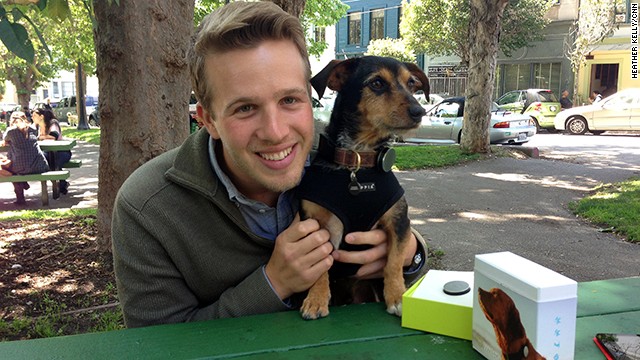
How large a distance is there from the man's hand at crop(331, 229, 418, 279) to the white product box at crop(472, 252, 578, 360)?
70 cm

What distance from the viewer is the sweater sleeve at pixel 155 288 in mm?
1844

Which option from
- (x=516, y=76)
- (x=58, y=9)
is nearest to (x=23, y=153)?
(x=58, y=9)

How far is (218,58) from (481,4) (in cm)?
1115

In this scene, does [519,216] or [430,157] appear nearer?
[519,216]

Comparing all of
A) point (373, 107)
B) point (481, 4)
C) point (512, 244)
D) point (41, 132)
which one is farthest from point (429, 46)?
point (373, 107)

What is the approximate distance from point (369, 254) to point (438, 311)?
525 mm

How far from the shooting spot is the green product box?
1.57 m

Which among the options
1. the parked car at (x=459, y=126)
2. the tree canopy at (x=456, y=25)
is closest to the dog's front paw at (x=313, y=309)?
the parked car at (x=459, y=126)

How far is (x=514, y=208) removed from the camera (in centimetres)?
769

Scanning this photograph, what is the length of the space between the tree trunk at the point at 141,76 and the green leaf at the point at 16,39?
2.39 metres

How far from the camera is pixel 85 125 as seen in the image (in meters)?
25.6

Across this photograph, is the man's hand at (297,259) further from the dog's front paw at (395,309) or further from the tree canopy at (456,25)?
the tree canopy at (456,25)

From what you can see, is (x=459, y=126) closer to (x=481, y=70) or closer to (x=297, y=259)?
(x=481, y=70)

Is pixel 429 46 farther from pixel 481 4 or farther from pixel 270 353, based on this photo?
pixel 270 353
